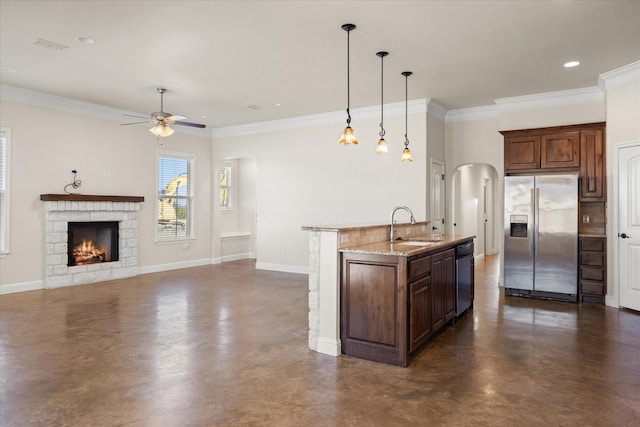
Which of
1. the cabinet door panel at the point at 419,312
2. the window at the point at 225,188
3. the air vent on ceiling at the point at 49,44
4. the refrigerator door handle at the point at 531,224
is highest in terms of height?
the air vent on ceiling at the point at 49,44

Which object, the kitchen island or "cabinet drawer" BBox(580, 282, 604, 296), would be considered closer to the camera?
the kitchen island

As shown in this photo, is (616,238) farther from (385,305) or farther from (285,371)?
(285,371)

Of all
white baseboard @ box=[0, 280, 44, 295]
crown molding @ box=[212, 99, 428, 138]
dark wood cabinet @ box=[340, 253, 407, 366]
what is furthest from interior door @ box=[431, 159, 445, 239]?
white baseboard @ box=[0, 280, 44, 295]

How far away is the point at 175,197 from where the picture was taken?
881 centimetres

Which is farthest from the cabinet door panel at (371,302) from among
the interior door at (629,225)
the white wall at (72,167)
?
the white wall at (72,167)

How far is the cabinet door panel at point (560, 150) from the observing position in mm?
6078

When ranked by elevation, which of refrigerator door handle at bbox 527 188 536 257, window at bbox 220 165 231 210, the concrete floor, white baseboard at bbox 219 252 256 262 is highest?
window at bbox 220 165 231 210

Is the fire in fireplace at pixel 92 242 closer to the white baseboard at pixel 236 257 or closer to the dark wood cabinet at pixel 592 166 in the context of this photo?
the white baseboard at pixel 236 257

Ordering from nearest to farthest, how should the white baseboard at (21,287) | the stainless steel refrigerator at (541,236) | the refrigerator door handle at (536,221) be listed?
1. the stainless steel refrigerator at (541,236)
2. the refrigerator door handle at (536,221)
3. the white baseboard at (21,287)

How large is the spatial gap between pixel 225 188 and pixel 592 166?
7.93m

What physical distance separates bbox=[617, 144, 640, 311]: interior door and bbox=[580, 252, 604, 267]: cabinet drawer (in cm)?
33

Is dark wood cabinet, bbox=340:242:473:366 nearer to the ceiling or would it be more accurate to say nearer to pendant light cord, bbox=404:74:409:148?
the ceiling

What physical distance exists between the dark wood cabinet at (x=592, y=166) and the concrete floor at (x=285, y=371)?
63.5 inches

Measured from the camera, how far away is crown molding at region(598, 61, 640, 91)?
516 cm
